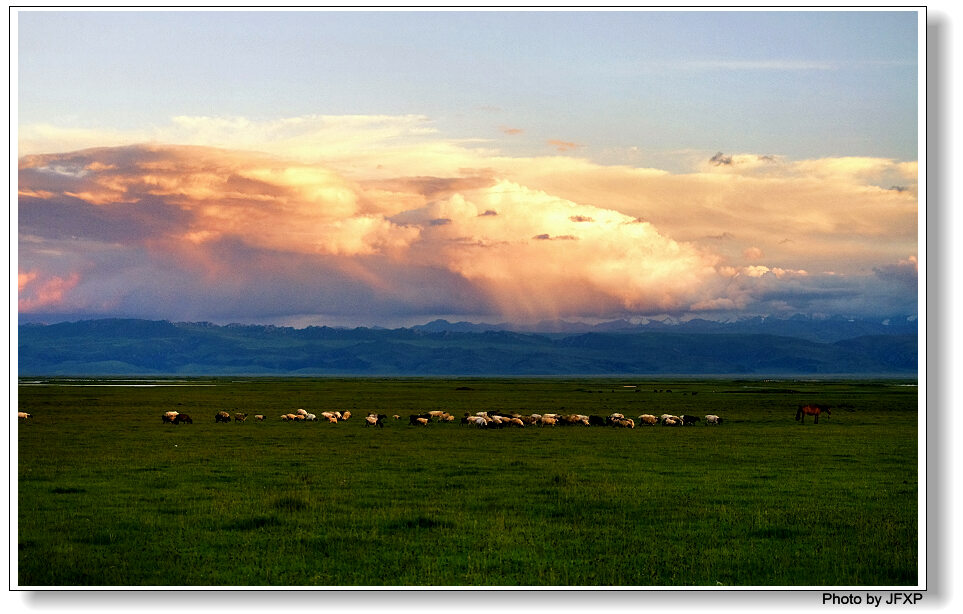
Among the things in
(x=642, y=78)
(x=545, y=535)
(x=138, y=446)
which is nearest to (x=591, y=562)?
(x=545, y=535)

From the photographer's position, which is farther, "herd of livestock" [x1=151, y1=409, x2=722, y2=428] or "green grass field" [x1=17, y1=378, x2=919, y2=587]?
"herd of livestock" [x1=151, y1=409, x2=722, y2=428]

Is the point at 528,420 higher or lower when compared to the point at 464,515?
lower

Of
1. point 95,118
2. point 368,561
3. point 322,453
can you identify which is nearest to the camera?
point 368,561

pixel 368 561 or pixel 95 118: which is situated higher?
pixel 95 118

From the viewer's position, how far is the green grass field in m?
12.9

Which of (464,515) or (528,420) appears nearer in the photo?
(464,515)

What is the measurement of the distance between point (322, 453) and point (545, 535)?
1442 centimetres

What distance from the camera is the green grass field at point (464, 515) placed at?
12945mm

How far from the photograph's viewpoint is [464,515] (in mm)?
16406

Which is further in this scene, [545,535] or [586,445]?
[586,445]

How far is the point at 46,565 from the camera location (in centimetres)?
1323

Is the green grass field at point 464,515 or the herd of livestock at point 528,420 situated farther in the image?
the herd of livestock at point 528,420
